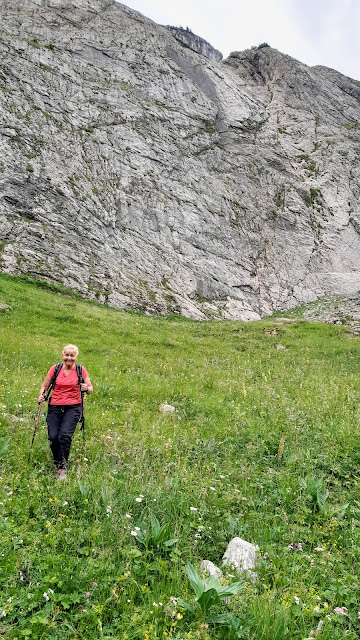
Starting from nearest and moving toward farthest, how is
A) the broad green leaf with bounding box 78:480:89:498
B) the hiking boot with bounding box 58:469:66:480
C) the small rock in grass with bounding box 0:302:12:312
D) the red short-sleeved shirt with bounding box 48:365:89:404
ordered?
the broad green leaf with bounding box 78:480:89:498, the hiking boot with bounding box 58:469:66:480, the red short-sleeved shirt with bounding box 48:365:89:404, the small rock in grass with bounding box 0:302:12:312

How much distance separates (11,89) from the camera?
47281 mm

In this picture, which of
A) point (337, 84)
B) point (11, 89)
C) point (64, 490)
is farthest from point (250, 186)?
point (64, 490)

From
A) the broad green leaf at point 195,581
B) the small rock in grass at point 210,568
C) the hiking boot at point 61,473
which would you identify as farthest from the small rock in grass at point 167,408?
the broad green leaf at point 195,581

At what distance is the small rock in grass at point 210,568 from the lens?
437cm

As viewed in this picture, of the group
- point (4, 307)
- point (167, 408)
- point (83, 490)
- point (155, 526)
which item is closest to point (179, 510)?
point (155, 526)

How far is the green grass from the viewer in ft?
12.4

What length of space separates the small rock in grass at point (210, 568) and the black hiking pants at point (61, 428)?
339 centimetres

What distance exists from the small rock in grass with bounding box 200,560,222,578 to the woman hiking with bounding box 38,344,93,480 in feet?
11.6

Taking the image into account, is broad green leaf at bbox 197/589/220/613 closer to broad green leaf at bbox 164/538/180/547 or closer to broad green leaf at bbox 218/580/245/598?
broad green leaf at bbox 218/580/245/598

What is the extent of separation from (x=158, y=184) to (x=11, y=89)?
70.9 ft

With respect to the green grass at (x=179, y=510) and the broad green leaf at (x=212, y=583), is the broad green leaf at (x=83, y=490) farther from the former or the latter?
the broad green leaf at (x=212, y=583)

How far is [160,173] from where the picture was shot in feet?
Result: 172

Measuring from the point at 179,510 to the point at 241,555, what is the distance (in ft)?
3.85

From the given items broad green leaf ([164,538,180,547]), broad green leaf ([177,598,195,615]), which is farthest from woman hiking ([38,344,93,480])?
broad green leaf ([177,598,195,615])
